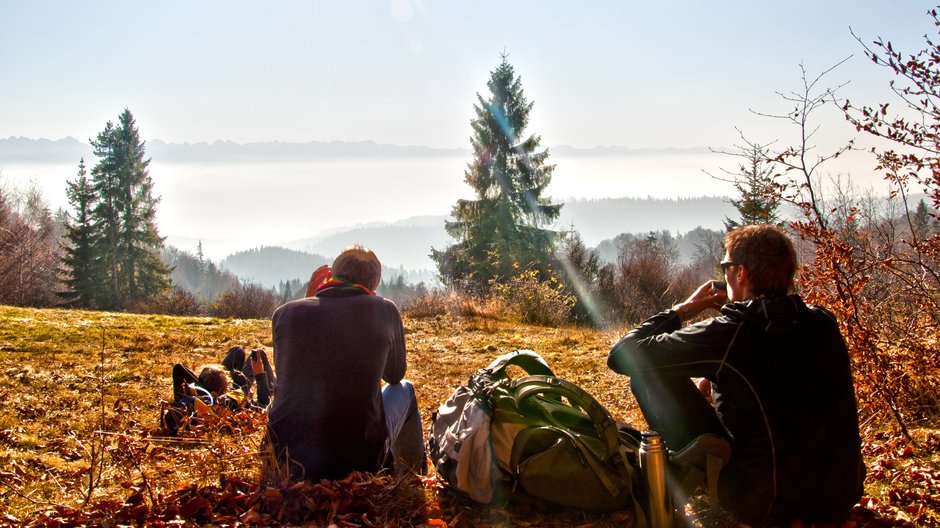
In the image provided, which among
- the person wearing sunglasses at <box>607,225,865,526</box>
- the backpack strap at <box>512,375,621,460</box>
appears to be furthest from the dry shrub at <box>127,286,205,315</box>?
the person wearing sunglasses at <box>607,225,865,526</box>

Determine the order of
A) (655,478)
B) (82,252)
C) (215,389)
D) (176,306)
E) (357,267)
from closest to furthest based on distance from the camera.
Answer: (655,478), (357,267), (215,389), (176,306), (82,252)

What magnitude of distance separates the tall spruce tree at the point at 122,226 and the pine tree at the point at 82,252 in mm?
44

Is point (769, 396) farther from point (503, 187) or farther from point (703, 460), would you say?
point (503, 187)

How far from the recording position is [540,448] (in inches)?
95.4

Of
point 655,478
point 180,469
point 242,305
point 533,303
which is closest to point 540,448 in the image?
point 655,478

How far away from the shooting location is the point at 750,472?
2184 millimetres

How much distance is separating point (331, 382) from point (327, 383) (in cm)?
2

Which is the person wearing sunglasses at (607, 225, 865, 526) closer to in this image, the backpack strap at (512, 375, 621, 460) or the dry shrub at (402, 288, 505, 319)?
the backpack strap at (512, 375, 621, 460)

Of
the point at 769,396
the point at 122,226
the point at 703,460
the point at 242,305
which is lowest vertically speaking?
the point at 703,460

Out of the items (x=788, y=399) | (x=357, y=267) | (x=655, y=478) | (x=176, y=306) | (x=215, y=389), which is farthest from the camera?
(x=176, y=306)

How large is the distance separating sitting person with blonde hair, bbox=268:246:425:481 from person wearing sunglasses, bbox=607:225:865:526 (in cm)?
115

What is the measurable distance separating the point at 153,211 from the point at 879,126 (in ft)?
112

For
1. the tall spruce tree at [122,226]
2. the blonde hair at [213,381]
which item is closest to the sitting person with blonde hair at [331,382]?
the blonde hair at [213,381]

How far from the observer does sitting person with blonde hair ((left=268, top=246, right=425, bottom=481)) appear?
2574mm
